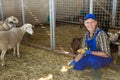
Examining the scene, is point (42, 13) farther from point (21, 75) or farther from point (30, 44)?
point (21, 75)

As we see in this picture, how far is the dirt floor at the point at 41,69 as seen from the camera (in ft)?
11.4

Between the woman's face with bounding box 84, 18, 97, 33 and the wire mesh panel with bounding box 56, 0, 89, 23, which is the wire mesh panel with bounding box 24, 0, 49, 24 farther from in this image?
the woman's face with bounding box 84, 18, 97, 33

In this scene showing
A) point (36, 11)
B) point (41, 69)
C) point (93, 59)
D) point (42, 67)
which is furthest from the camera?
point (36, 11)

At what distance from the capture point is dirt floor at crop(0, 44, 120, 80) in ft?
11.4

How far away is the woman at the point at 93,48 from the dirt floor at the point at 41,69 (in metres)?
0.30

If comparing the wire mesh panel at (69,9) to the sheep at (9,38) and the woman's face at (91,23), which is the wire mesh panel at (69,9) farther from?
the woman's face at (91,23)

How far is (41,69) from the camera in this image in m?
3.84

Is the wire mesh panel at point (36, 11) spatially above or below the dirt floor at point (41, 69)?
above

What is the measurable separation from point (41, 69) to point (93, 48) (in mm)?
1236

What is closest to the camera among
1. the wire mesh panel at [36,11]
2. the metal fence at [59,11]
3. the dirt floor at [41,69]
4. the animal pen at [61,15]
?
the dirt floor at [41,69]

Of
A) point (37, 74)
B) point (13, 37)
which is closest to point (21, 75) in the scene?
point (37, 74)

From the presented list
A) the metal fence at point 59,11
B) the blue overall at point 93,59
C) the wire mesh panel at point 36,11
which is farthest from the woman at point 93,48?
the wire mesh panel at point 36,11

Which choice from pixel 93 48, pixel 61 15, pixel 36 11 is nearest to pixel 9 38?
pixel 93 48

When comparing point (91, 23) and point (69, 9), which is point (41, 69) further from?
point (69, 9)
